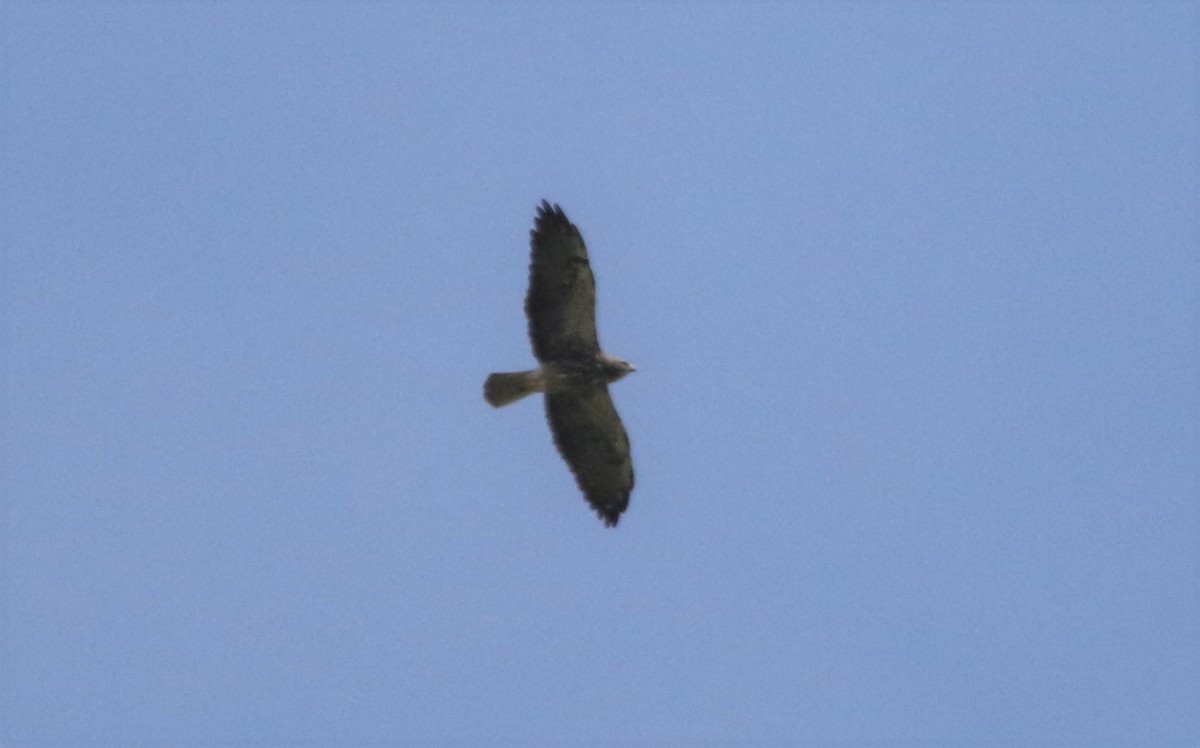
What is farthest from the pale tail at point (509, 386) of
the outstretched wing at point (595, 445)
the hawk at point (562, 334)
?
the outstretched wing at point (595, 445)

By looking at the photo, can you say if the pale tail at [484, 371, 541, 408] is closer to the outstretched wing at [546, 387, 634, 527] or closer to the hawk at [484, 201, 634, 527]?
the hawk at [484, 201, 634, 527]

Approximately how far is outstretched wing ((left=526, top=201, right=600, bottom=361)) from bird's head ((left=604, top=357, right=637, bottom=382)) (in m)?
0.32

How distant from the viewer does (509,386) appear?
1007 inches

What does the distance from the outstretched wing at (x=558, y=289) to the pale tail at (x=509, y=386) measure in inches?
10.3

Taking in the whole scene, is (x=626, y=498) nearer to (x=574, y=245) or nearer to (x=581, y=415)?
(x=581, y=415)

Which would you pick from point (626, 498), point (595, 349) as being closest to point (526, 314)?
point (595, 349)

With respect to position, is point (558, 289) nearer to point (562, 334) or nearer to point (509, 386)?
point (562, 334)

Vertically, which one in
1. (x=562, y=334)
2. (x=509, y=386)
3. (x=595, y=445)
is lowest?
(x=595, y=445)

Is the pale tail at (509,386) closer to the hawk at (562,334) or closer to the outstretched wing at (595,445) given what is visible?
the hawk at (562,334)

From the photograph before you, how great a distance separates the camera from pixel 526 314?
25.6 meters

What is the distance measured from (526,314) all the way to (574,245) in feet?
2.97

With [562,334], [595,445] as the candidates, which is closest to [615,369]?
[562,334]

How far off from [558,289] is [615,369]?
1080 millimetres

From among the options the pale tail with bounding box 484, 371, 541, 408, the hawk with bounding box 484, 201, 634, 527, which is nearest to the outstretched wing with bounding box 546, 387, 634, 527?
the hawk with bounding box 484, 201, 634, 527
